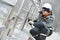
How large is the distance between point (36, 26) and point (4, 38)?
4.04 ft

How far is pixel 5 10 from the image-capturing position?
4023 millimetres

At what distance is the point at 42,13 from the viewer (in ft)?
16.7

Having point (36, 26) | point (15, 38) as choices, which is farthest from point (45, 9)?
point (15, 38)

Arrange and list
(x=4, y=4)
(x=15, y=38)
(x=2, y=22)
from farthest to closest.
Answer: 1. (x=15, y=38)
2. (x=4, y=4)
3. (x=2, y=22)

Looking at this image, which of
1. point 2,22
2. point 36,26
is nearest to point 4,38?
point 2,22

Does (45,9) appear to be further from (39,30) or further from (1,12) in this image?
(1,12)

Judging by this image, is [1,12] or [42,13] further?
[42,13]

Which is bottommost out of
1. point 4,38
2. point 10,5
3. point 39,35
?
point 39,35

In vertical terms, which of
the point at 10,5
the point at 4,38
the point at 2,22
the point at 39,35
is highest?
the point at 10,5

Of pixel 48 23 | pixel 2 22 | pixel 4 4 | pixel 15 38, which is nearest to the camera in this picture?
pixel 2 22

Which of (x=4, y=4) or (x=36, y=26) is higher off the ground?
(x=4, y=4)

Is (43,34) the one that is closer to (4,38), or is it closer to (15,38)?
(15,38)

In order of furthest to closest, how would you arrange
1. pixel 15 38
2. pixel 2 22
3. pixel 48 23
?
pixel 48 23, pixel 15 38, pixel 2 22

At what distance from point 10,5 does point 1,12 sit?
36 centimetres
